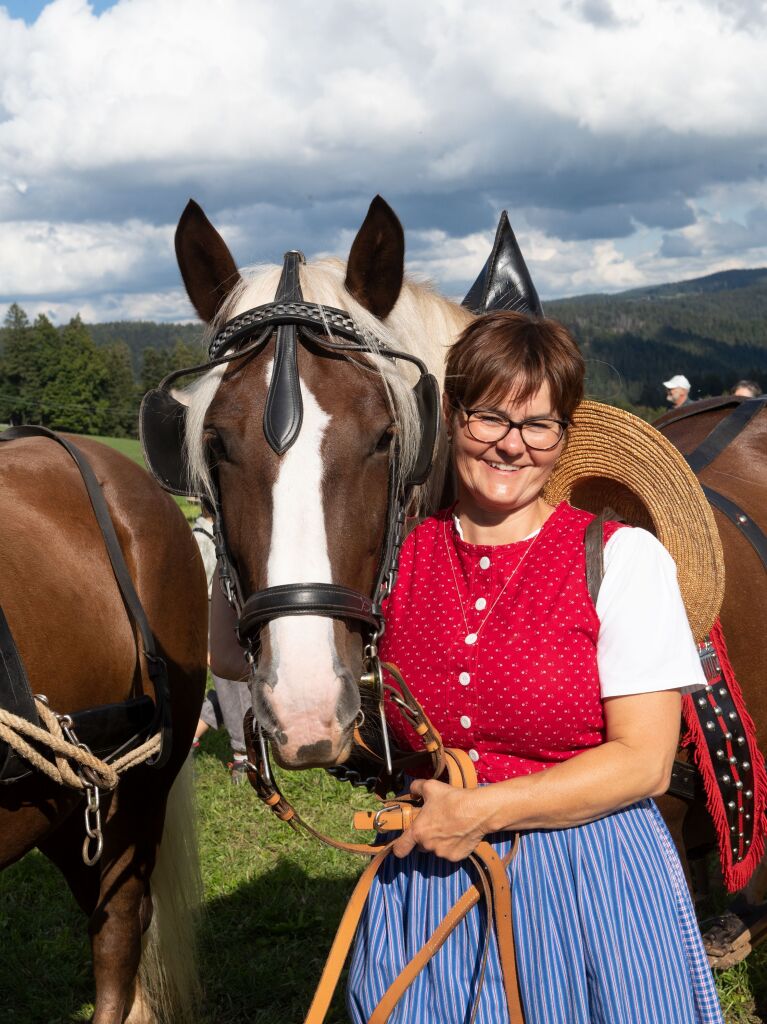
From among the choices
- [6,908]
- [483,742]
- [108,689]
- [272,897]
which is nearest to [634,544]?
[483,742]

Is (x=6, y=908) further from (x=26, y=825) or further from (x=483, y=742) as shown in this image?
→ (x=483, y=742)

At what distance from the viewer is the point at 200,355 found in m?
2.23

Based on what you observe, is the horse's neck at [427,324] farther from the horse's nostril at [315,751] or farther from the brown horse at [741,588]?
the brown horse at [741,588]

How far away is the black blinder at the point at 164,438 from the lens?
193cm

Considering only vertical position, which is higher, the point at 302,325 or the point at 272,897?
the point at 302,325

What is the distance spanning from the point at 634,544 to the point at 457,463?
0.39 meters

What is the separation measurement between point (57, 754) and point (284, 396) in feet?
4.00

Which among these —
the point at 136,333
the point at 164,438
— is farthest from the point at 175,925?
the point at 136,333

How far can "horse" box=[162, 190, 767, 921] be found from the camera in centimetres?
145

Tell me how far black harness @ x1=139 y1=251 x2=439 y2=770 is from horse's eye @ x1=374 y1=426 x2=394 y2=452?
0.02 meters

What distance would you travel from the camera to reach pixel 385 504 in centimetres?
173

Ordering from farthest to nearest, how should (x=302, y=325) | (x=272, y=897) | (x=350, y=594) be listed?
(x=272, y=897) < (x=302, y=325) < (x=350, y=594)

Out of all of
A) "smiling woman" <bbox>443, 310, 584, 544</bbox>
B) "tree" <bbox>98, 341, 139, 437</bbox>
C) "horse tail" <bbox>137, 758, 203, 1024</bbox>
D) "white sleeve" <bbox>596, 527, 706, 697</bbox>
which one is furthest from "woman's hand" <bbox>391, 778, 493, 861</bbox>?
"tree" <bbox>98, 341, 139, 437</bbox>

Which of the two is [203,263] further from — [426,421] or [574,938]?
[574,938]
